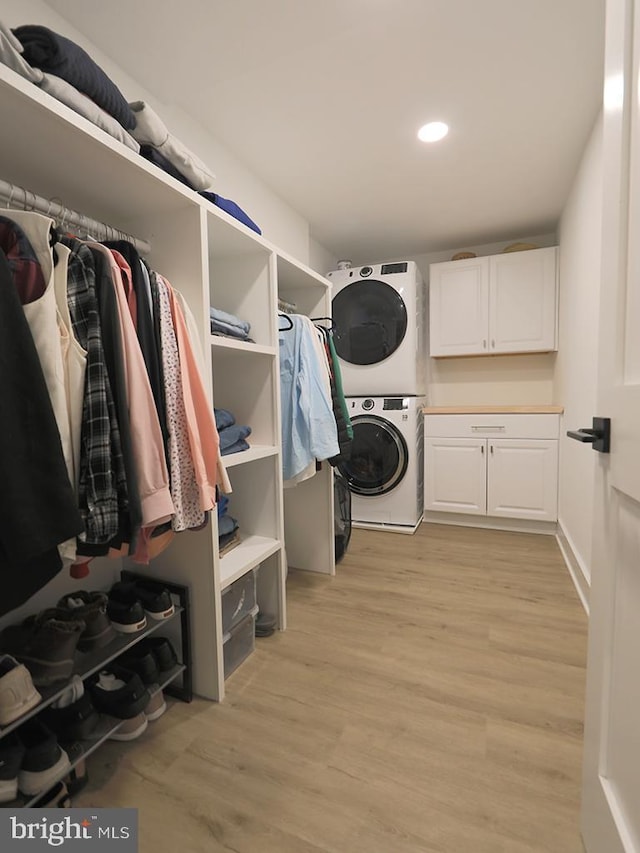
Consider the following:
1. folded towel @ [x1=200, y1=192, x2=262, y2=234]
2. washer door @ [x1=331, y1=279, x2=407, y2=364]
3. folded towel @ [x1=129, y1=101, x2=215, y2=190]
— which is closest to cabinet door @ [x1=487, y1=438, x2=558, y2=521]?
washer door @ [x1=331, y1=279, x2=407, y2=364]

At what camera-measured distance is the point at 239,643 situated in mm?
1524

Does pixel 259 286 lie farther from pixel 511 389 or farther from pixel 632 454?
pixel 511 389

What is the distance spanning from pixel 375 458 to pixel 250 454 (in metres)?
1.67

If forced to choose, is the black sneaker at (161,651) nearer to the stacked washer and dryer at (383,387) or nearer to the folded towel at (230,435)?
the folded towel at (230,435)

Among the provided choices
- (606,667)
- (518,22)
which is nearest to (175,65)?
(518,22)

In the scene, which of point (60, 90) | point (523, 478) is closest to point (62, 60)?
point (60, 90)

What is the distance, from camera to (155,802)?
39.1 inches

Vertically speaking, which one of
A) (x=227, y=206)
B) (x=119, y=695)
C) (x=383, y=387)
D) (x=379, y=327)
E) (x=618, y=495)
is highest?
(x=227, y=206)

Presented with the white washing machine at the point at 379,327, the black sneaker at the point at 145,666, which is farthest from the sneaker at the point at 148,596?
the white washing machine at the point at 379,327

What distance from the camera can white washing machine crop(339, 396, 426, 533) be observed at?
9.48ft

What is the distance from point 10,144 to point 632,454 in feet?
4.68

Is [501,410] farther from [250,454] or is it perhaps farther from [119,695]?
[119,695]

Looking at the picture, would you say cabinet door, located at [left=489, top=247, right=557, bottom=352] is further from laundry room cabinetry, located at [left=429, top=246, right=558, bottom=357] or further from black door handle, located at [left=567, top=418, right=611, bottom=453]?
black door handle, located at [left=567, top=418, right=611, bottom=453]

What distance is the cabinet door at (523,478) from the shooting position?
2.73 m
